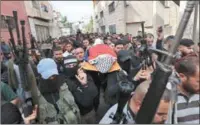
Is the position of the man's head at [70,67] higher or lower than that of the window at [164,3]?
lower

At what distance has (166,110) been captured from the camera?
3.02 feet

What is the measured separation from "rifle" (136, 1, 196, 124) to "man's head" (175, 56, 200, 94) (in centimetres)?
52

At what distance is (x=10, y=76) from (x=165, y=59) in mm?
1786

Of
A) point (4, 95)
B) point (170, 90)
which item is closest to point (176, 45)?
point (170, 90)

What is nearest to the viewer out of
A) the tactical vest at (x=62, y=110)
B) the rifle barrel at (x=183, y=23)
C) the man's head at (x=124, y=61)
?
the rifle barrel at (x=183, y=23)

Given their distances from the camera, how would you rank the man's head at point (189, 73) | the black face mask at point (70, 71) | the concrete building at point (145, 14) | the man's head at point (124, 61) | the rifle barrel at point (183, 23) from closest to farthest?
the rifle barrel at point (183, 23) < the man's head at point (189, 73) < the black face mask at point (70, 71) < the man's head at point (124, 61) < the concrete building at point (145, 14)

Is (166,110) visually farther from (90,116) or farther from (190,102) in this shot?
(90,116)

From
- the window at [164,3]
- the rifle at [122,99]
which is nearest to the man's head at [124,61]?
the rifle at [122,99]

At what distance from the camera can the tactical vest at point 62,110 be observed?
1574 mm

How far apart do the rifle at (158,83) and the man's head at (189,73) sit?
52 centimetres

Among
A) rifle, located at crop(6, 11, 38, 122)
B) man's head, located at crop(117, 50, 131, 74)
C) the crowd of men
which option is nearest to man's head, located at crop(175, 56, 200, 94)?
the crowd of men

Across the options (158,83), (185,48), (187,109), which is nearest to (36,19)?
(185,48)

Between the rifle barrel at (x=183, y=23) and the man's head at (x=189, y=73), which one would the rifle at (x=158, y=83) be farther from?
the man's head at (x=189, y=73)

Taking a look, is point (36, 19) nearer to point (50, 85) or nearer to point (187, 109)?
point (50, 85)
